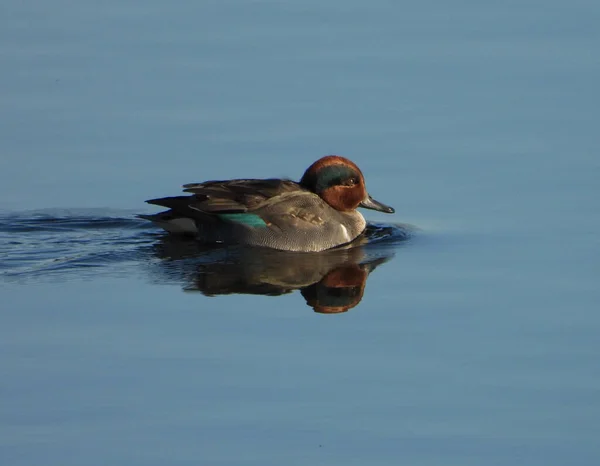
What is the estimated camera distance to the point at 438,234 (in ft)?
44.1

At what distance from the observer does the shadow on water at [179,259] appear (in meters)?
12.1

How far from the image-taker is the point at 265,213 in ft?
44.9

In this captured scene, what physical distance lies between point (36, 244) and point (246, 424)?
559 centimetres

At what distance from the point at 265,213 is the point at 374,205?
129 cm

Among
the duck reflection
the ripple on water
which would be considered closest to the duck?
the duck reflection

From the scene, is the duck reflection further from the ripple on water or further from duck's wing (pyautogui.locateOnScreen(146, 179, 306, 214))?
duck's wing (pyautogui.locateOnScreen(146, 179, 306, 214))

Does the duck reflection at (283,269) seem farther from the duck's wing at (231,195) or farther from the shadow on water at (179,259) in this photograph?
the duck's wing at (231,195)

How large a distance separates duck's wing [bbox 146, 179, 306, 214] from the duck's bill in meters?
1.12

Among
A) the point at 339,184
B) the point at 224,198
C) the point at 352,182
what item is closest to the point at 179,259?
the point at 224,198

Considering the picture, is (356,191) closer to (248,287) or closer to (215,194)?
(215,194)

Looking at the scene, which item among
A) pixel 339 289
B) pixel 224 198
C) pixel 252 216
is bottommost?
pixel 339 289

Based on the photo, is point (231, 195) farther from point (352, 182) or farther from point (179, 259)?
point (352, 182)

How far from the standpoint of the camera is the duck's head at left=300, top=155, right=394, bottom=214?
1415 centimetres

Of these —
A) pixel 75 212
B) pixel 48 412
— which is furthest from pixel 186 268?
pixel 48 412
